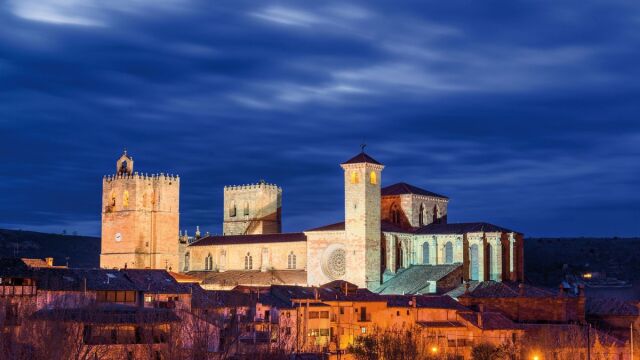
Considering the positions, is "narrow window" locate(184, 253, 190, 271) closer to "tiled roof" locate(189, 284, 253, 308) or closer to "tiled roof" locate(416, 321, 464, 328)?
"tiled roof" locate(189, 284, 253, 308)

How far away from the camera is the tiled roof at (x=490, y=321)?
67500 mm

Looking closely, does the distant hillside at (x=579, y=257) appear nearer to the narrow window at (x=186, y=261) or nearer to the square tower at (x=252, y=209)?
the square tower at (x=252, y=209)

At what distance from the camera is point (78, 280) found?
60.4 meters

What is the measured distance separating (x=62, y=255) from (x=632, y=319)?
3880 inches

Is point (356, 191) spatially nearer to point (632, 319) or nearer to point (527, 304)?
point (527, 304)

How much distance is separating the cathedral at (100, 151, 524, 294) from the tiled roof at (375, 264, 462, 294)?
90 millimetres

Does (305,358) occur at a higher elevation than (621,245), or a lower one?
lower

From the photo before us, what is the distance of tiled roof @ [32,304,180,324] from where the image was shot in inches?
1912

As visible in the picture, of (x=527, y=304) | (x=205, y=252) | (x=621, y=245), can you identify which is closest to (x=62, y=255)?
(x=205, y=252)

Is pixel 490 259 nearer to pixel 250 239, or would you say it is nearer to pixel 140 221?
pixel 250 239

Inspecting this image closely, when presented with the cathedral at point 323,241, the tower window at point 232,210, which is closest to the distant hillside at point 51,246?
the tower window at point 232,210

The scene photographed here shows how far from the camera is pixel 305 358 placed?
5606 centimetres

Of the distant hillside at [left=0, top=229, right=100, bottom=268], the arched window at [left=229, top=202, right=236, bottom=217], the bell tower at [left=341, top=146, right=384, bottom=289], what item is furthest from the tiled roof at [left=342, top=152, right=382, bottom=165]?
the distant hillside at [left=0, top=229, right=100, bottom=268]

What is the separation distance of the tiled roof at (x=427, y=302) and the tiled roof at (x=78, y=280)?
16.5m
